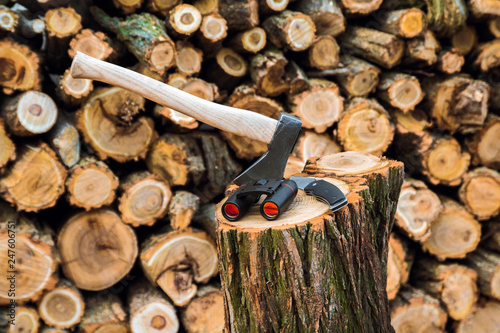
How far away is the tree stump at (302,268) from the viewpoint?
1.21 m

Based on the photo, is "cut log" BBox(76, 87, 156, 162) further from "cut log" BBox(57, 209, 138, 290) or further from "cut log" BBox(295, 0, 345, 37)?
"cut log" BBox(295, 0, 345, 37)

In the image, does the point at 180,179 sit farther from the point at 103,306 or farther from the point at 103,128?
the point at 103,306

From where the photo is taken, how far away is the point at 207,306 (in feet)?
7.69

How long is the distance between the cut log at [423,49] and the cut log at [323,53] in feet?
1.67

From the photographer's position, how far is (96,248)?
7.21ft

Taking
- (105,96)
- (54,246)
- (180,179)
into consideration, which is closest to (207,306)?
(180,179)

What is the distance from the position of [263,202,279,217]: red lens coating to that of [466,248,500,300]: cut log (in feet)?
7.41

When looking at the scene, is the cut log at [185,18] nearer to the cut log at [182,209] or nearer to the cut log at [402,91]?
the cut log at [182,209]

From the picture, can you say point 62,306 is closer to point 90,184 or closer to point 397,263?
point 90,184

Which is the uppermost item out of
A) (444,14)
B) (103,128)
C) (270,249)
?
(444,14)

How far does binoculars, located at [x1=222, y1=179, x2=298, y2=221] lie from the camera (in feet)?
4.11

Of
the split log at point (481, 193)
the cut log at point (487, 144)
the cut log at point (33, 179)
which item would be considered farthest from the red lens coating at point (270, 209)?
the cut log at point (487, 144)

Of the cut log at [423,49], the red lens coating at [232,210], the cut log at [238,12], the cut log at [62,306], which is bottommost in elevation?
the cut log at [62,306]

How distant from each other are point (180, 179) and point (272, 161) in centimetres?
100
